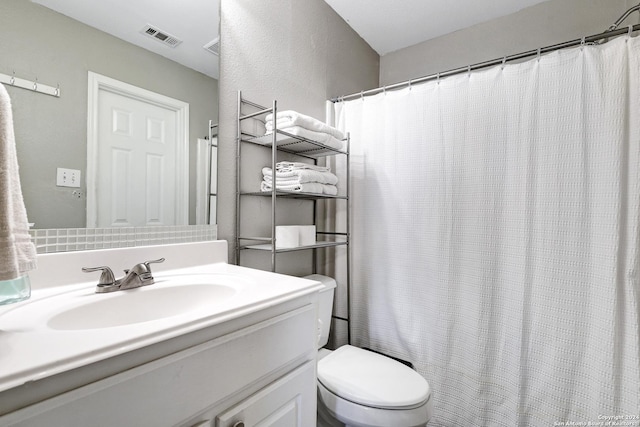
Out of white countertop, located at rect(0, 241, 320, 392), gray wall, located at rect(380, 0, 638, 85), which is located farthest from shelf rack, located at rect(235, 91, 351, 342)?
gray wall, located at rect(380, 0, 638, 85)

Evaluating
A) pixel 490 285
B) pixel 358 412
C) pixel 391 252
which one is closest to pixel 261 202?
pixel 391 252

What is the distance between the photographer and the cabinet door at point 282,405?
633 mm

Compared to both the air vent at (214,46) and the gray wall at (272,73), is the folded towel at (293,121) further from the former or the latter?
the air vent at (214,46)

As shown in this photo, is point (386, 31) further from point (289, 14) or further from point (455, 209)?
point (455, 209)

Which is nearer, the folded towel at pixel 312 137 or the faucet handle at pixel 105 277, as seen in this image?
the faucet handle at pixel 105 277

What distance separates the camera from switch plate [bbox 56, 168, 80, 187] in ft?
2.66

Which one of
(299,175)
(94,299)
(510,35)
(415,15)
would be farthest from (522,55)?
(94,299)

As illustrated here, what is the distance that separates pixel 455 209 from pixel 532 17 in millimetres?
1343

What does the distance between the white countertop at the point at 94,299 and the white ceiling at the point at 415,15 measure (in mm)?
1688

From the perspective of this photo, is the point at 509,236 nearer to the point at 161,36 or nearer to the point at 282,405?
the point at 282,405

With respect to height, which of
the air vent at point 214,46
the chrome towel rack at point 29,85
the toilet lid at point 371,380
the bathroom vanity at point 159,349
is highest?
the air vent at point 214,46

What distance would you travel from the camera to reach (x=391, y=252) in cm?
161

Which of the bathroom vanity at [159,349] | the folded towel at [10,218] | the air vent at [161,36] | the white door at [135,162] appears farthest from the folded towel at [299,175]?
the folded towel at [10,218]

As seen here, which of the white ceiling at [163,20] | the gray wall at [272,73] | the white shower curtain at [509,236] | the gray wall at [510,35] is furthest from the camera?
the gray wall at [510,35]
